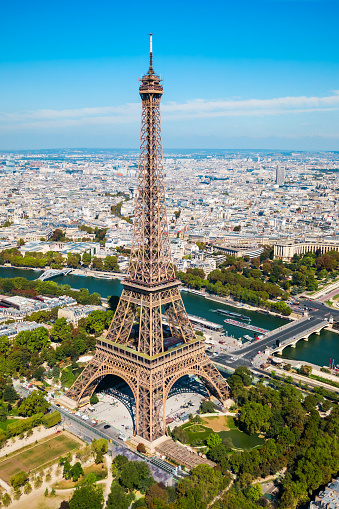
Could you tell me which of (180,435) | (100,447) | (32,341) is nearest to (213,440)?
(180,435)

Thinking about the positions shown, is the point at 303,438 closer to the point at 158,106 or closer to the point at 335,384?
the point at 335,384

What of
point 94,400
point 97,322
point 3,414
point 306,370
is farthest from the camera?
point 97,322

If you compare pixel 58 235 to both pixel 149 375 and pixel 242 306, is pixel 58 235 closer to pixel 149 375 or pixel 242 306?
pixel 242 306

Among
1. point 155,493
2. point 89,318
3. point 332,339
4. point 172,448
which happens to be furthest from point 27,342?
point 332,339

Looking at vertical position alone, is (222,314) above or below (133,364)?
below

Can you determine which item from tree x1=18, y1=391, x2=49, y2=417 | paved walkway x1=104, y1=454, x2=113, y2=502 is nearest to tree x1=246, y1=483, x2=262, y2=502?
paved walkway x1=104, y1=454, x2=113, y2=502

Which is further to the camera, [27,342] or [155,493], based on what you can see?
[27,342]
